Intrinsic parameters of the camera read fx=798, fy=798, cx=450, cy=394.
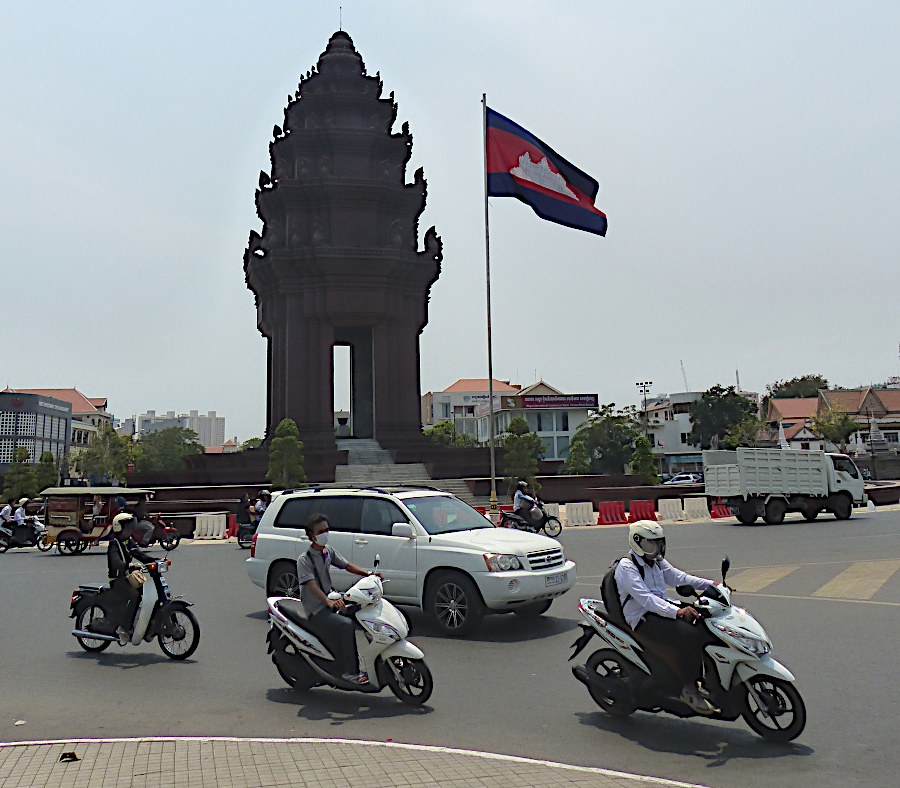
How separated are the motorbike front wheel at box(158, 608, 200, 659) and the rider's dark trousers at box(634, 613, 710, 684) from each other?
4895 mm

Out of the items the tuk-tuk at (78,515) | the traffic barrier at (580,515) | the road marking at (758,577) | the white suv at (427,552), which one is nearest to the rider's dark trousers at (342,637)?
the white suv at (427,552)

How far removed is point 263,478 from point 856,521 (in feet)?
80.9

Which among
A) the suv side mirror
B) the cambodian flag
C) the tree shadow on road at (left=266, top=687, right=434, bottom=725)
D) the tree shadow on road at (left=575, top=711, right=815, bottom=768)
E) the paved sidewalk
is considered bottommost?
the tree shadow on road at (left=266, top=687, right=434, bottom=725)

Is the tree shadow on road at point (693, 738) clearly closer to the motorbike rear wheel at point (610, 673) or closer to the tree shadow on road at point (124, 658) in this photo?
the motorbike rear wheel at point (610, 673)

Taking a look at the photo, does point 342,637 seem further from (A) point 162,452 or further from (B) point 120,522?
(A) point 162,452

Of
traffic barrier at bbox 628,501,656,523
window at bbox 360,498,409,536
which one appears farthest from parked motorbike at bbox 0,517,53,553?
traffic barrier at bbox 628,501,656,523

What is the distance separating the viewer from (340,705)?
658cm

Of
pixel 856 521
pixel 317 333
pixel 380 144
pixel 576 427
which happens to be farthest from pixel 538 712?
pixel 576 427

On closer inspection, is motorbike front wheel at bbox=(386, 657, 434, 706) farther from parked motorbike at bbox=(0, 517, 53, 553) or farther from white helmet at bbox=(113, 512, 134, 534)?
parked motorbike at bbox=(0, 517, 53, 553)

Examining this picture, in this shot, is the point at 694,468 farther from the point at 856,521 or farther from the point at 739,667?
the point at 739,667

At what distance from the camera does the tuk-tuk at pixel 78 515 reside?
845 inches

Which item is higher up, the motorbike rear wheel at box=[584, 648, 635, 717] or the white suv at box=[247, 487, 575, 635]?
the white suv at box=[247, 487, 575, 635]

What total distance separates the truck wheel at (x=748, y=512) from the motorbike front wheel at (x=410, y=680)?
2251 centimetres

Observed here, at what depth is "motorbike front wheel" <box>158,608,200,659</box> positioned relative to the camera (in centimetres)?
840
